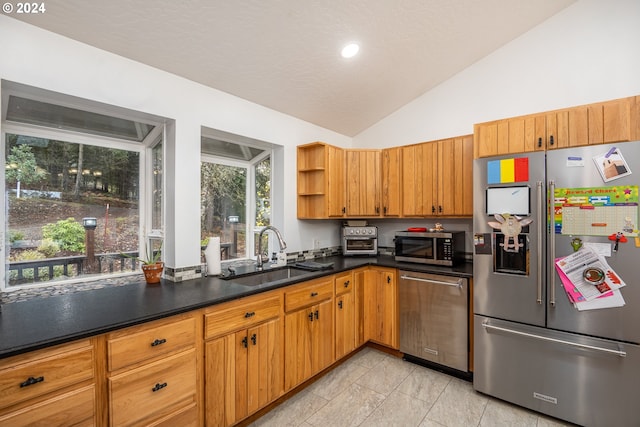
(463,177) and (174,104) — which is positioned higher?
(174,104)

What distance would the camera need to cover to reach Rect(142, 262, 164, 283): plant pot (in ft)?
6.89

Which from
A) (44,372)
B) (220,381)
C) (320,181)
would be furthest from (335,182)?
(44,372)

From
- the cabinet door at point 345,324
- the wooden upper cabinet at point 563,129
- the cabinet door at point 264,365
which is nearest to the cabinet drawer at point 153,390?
the cabinet door at point 264,365

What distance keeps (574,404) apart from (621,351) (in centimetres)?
48

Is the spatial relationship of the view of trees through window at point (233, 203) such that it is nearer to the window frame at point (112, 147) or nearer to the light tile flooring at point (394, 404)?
the window frame at point (112, 147)

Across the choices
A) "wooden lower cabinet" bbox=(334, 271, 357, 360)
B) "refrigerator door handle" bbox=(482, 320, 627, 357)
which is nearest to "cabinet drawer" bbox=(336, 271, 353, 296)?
"wooden lower cabinet" bbox=(334, 271, 357, 360)

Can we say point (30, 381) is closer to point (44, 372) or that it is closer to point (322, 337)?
point (44, 372)

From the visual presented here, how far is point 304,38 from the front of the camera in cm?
216

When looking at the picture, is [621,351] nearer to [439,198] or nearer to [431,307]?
[431,307]

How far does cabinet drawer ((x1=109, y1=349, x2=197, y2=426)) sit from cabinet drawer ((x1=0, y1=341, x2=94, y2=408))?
0.52 ft

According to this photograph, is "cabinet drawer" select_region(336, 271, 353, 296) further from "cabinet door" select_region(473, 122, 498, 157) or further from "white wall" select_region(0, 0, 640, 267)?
→ "cabinet door" select_region(473, 122, 498, 157)

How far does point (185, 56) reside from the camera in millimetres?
2039

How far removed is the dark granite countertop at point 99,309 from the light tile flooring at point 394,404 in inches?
37.0

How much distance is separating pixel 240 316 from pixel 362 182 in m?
2.08
